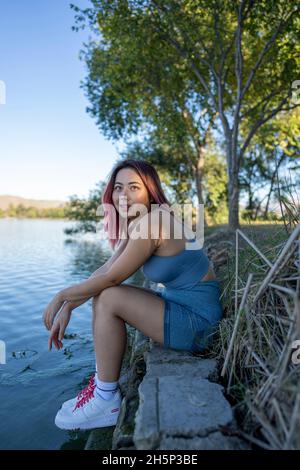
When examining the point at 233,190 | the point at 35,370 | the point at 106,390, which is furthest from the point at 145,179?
the point at 233,190

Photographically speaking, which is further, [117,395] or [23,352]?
[23,352]

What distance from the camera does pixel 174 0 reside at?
30.5 feet

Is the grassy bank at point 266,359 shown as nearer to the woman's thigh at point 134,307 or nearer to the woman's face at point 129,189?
the woman's thigh at point 134,307

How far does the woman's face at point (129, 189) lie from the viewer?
2.50 meters

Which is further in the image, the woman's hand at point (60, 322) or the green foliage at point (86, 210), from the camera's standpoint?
the green foliage at point (86, 210)

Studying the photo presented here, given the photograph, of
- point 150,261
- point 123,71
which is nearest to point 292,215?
point 150,261

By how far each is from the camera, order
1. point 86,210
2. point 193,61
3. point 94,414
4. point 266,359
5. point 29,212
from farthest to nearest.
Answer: point 29,212, point 86,210, point 193,61, point 94,414, point 266,359

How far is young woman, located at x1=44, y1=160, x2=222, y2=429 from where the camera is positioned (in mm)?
2160

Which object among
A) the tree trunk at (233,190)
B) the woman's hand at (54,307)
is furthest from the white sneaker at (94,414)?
A: the tree trunk at (233,190)

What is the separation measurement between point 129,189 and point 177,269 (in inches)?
24.5

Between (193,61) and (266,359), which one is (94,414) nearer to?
(266,359)

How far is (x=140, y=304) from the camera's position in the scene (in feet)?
7.20

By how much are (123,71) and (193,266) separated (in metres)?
10.6
